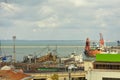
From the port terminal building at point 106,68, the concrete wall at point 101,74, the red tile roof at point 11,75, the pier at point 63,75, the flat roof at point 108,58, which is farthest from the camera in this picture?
the pier at point 63,75

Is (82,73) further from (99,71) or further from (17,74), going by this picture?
(17,74)

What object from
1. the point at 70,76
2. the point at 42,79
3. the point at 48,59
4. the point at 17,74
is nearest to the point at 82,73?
the point at 70,76

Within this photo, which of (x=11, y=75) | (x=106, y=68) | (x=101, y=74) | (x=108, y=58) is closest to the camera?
(x=11, y=75)

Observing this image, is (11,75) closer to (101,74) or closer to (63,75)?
(101,74)

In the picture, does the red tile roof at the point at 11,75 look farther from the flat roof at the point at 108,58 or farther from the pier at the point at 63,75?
the pier at the point at 63,75

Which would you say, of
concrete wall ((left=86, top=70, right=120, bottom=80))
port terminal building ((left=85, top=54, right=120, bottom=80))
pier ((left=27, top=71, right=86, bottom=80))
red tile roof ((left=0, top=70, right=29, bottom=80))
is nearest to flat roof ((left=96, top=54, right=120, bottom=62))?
port terminal building ((left=85, top=54, right=120, bottom=80))

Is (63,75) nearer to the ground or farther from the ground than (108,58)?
nearer to the ground

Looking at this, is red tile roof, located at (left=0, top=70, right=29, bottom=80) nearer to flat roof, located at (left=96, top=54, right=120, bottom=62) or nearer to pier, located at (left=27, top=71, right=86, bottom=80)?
flat roof, located at (left=96, top=54, right=120, bottom=62)

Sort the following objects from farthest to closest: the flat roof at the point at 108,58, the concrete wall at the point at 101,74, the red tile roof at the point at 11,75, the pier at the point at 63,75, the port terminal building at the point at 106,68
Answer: the pier at the point at 63,75 → the flat roof at the point at 108,58 → the port terminal building at the point at 106,68 → the concrete wall at the point at 101,74 → the red tile roof at the point at 11,75

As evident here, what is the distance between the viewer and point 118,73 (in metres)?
64.7

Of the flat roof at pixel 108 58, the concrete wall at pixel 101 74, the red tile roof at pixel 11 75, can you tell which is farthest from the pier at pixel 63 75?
the red tile roof at pixel 11 75

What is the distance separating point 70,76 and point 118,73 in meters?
16.8

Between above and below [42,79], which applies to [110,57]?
above

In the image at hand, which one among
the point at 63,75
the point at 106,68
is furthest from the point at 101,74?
the point at 63,75
